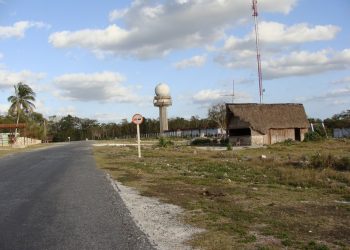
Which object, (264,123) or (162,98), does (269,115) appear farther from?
(162,98)

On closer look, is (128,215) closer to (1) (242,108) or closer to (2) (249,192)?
(2) (249,192)

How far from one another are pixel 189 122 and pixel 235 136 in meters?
68.4

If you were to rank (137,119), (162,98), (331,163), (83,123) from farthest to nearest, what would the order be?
(83,123) < (162,98) < (137,119) < (331,163)

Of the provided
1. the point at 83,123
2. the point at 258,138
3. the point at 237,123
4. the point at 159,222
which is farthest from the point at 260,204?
the point at 83,123

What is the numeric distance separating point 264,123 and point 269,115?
78.3 inches

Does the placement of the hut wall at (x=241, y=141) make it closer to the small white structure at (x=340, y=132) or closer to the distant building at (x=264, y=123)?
the distant building at (x=264, y=123)

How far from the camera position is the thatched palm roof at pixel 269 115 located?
161ft

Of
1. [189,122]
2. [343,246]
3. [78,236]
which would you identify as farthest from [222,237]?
[189,122]

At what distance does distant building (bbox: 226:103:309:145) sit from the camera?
48344mm

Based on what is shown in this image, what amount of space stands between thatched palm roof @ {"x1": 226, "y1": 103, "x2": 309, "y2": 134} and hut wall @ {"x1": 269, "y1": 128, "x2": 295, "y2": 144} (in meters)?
0.56

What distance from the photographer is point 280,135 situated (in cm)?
5050

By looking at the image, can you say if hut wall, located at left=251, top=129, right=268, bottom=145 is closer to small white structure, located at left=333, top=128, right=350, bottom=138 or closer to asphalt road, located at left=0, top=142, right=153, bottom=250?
small white structure, located at left=333, top=128, right=350, bottom=138

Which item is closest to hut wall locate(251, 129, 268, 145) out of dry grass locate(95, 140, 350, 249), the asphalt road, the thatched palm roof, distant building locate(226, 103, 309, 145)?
distant building locate(226, 103, 309, 145)

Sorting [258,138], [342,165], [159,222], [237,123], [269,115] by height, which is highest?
[269,115]
